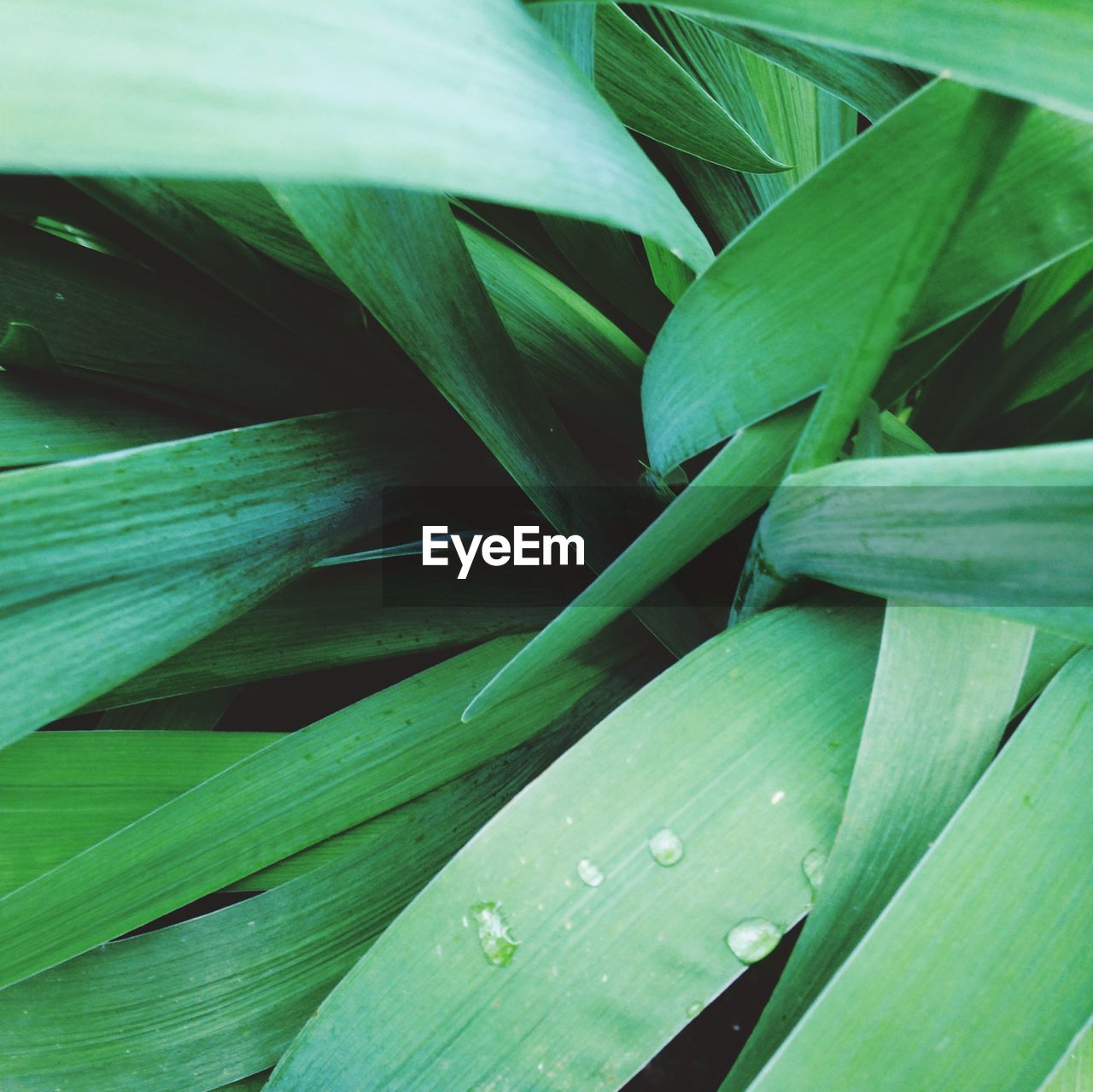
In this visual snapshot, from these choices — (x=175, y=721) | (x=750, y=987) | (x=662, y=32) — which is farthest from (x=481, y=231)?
(x=750, y=987)

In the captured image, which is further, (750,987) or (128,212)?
(750,987)

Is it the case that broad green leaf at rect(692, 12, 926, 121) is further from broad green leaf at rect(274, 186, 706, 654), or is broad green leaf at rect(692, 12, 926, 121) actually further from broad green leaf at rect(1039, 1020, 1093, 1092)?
broad green leaf at rect(1039, 1020, 1093, 1092)

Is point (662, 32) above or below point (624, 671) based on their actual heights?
above

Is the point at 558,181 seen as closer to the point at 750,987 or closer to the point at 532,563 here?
the point at 532,563

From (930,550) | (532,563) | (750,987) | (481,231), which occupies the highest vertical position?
(481,231)

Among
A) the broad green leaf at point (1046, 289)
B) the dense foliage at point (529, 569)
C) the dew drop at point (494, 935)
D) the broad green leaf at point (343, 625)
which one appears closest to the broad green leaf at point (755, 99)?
the dense foliage at point (529, 569)

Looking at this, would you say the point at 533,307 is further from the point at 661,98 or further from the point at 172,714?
the point at 172,714

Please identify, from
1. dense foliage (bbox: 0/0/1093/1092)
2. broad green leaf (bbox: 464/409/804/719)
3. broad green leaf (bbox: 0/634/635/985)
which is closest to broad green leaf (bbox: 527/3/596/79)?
dense foliage (bbox: 0/0/1093/1092)

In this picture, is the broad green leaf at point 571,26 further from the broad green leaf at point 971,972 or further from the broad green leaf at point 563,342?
the broad green leaf at point 971,972
